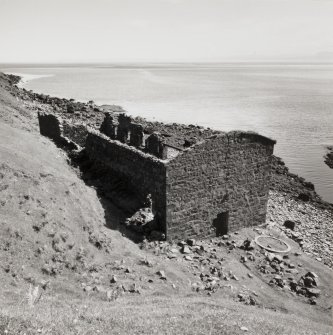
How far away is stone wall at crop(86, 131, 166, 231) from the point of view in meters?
16.4

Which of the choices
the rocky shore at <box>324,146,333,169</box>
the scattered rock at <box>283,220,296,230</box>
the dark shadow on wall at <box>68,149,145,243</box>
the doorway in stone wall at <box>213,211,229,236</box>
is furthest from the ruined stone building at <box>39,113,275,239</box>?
the rocky shore at <box>324,146,333,169</box>

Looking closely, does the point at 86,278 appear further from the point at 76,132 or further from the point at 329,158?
the point at 329,158

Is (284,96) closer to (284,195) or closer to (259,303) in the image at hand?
(284,195)

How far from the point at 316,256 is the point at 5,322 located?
53.4ft

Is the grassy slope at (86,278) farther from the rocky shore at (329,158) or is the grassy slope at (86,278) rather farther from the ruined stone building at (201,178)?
the rocky shore at (329,158)

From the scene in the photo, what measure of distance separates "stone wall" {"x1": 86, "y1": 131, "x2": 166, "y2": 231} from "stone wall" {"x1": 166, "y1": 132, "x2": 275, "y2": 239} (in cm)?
51

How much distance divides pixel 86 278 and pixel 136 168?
6511 mm

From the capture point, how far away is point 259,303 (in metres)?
14.2

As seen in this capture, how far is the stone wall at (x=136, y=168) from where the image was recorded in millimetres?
16375

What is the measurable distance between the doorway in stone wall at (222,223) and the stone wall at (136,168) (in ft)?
10.5

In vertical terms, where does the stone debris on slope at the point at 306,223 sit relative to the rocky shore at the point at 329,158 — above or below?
above

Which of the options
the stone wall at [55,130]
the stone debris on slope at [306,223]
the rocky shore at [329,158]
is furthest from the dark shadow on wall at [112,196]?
the rocky shore at [329,158]

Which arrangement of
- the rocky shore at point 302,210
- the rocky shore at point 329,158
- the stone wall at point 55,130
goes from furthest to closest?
the rocky shore at point 329,158 → the stone wall at point 55,130 → the rocky shore at point 302,210

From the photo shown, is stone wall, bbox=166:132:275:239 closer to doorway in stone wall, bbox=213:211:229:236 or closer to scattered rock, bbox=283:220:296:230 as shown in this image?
doorway in stone wall, bbox=213:211:229:236
